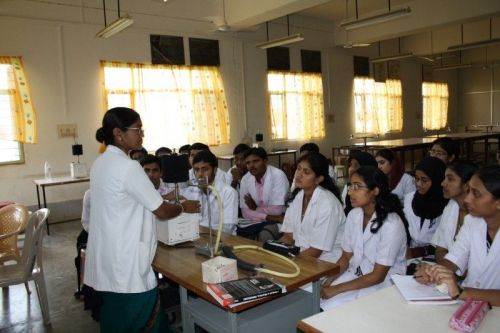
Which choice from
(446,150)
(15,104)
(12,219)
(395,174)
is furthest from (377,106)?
(12,219)

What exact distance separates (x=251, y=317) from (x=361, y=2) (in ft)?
27.4

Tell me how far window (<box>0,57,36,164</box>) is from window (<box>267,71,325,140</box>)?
193 inches

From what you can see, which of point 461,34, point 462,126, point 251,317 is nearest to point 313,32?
point 461,34

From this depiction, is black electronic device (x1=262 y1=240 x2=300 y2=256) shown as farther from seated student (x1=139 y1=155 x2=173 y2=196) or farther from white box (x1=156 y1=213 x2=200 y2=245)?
seated student (x1=139 y1=155 x2=173 y2=196)

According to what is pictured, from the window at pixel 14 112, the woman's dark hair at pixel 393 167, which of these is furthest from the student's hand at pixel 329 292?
the window at pixel 14 112

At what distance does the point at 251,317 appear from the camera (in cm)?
185


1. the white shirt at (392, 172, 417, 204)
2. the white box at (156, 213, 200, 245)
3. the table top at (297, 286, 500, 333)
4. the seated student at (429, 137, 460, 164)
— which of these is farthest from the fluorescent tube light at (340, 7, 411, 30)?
the table top at (297, 286, 500, 333)

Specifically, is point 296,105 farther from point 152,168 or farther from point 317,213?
point 317,213

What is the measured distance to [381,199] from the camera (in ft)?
7.33

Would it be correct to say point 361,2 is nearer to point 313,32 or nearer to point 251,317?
point 313,32

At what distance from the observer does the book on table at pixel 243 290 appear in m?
1.64

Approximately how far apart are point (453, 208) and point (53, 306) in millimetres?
3086

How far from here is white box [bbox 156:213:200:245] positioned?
240 centimetres

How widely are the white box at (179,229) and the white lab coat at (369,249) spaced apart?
2.81ft
